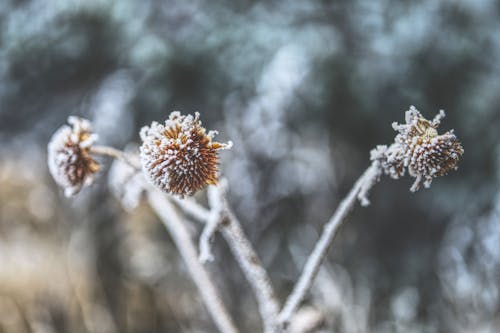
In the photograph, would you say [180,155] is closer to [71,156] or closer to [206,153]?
[206,153]

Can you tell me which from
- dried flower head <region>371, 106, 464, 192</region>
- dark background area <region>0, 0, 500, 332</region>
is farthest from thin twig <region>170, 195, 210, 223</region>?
dark background area <region>0, 0, 500, 332</region>

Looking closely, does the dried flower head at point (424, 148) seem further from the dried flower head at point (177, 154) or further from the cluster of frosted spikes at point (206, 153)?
the dried flower head at point (177, 154)

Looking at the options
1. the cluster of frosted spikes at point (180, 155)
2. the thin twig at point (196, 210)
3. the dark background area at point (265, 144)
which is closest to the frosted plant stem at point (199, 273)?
the thin twig at point (196, 210)

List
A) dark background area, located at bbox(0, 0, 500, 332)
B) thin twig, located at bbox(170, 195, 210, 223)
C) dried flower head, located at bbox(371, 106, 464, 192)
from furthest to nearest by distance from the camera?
Answer: dark background area, located at bbox(0, 0, 500, 332) → thin twig, located at bbox(170, 195, 210, 223) → dried flower head, located at bbox(371, 106, 464, 192)

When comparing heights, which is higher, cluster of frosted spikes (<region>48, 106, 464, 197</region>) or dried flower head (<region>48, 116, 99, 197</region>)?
dried flower head (<region>48, 116, 99, 197</region>)

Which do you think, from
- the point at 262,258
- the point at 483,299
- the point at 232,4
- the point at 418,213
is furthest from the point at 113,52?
the point at 483,299

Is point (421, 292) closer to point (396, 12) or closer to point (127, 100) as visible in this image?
point (396, 12)

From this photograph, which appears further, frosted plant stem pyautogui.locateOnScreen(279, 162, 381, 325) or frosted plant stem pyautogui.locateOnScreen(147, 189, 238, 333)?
frosted plant stem pyautogui.locateOnScreen(147, 189, 238, 333)

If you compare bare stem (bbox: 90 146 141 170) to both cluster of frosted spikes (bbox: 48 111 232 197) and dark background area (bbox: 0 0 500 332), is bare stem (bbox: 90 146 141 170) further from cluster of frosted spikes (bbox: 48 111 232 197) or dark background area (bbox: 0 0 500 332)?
dark background area (bbox: 0 0 500 332)
